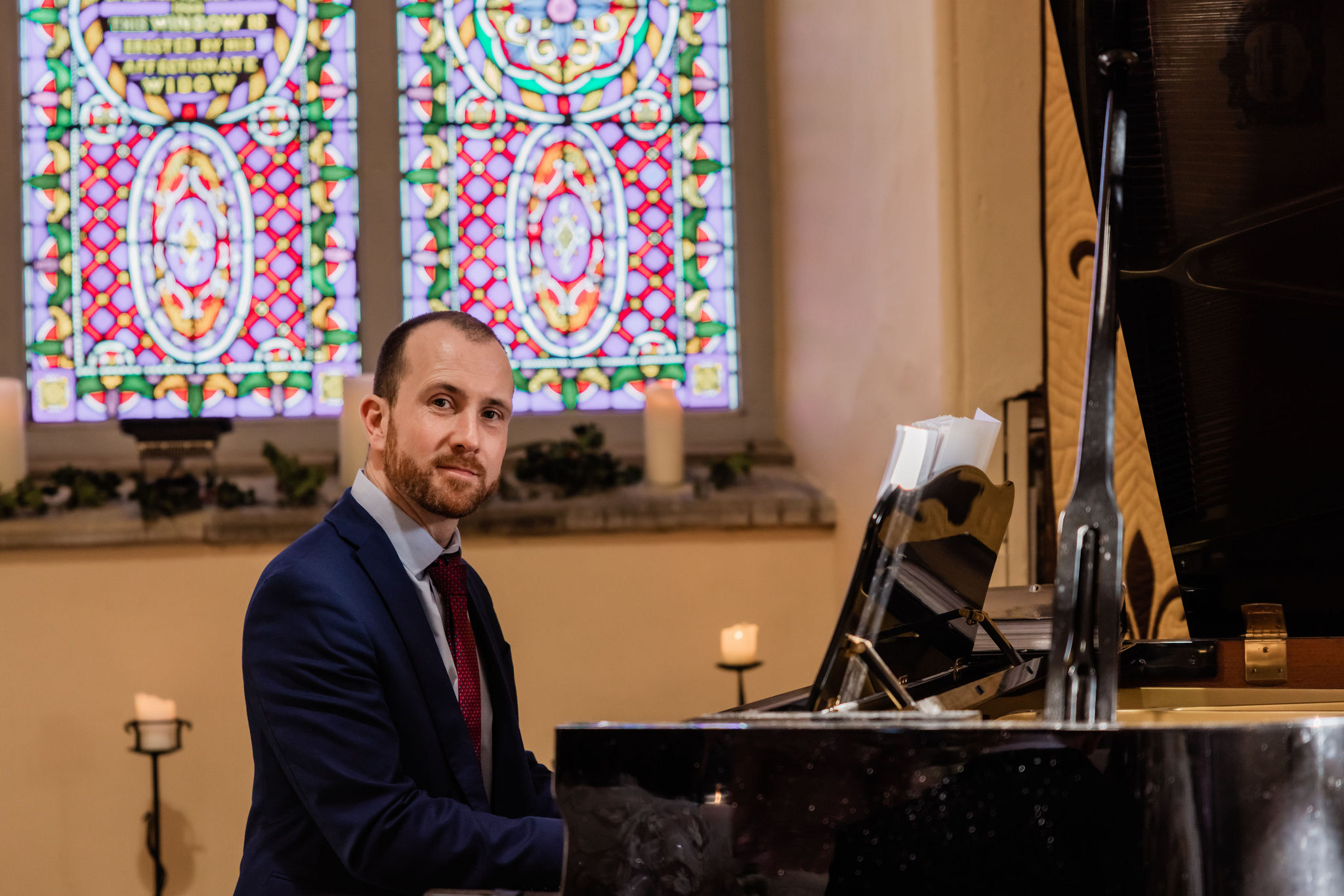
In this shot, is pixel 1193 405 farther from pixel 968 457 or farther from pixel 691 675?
pixel 691 675

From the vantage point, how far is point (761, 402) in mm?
3635

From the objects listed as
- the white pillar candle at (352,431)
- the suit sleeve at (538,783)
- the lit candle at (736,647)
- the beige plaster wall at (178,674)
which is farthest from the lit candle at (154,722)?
the suit sleeve at (538,783)

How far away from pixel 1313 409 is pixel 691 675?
72.4 inches

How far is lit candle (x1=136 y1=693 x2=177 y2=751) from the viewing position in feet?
8.96

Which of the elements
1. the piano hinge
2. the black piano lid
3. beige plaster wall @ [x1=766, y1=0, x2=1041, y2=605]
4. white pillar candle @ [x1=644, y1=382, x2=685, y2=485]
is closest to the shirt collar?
the black piano lid

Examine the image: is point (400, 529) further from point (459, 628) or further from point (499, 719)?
point (499, 719)

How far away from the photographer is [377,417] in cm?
151

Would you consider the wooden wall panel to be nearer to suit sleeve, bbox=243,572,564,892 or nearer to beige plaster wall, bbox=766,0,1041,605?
beige plaster wall, bbox=766,0,1041,605

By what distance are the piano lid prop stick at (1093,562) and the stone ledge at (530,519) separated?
1.86m

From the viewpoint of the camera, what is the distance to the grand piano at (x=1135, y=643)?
3.20 feet

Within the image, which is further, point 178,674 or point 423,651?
point 178,674

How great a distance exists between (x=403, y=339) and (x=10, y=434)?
2.07m

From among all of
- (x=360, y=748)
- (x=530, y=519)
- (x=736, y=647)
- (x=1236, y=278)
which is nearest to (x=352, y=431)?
(x=530, y=519)

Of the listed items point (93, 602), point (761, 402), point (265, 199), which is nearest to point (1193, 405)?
point (761, 402)
